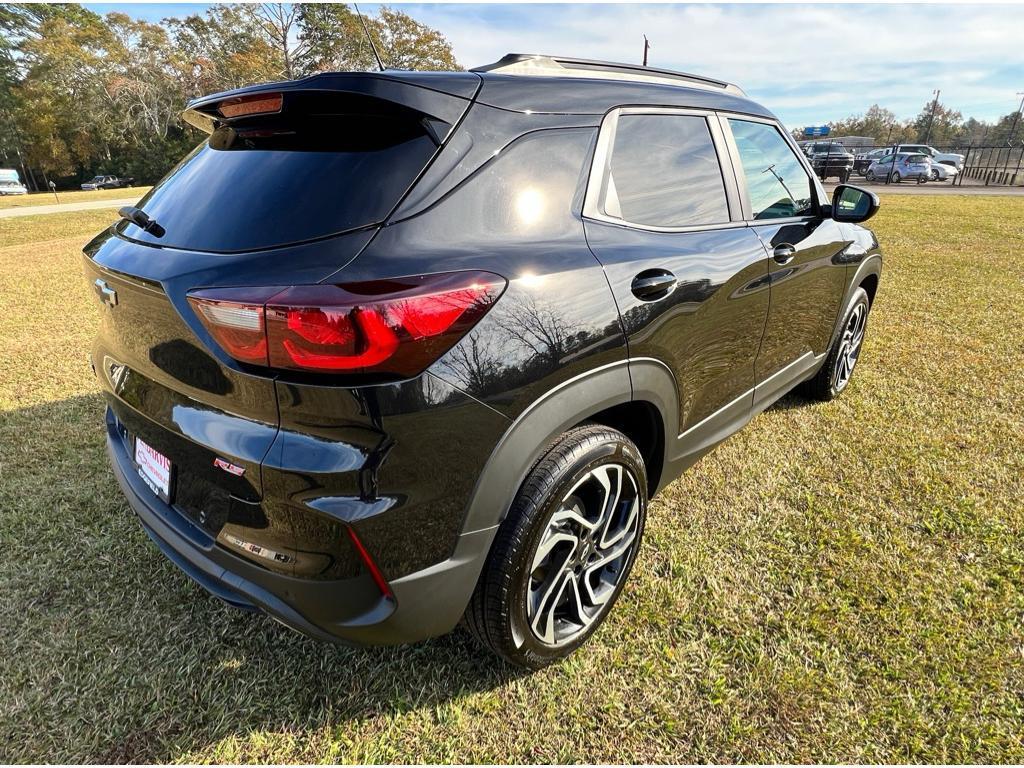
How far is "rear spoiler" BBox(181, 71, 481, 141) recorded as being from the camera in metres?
1.50

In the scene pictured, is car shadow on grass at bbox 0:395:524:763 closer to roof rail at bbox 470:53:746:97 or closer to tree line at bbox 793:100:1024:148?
roof rail at bbox 470:53:746:97

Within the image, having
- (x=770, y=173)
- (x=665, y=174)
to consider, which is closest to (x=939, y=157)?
(x=770, y=173)

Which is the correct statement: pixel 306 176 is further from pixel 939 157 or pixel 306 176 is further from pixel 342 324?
pixel 939 157

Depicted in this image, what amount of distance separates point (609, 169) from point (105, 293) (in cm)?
166

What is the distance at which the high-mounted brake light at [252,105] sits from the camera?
5.31ft

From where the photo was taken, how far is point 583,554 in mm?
1996

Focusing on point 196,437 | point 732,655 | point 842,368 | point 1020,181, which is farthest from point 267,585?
point 1020,181

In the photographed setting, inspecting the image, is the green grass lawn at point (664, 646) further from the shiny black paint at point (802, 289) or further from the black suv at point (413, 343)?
the shiny black paint at point (802, 289)

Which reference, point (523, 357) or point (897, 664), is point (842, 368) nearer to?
point (897, 664)

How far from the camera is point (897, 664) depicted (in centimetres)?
199

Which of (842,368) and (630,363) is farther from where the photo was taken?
(842,368)

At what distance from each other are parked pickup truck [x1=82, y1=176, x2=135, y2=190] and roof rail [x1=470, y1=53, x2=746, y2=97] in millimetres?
58891

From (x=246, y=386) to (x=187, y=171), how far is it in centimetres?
101

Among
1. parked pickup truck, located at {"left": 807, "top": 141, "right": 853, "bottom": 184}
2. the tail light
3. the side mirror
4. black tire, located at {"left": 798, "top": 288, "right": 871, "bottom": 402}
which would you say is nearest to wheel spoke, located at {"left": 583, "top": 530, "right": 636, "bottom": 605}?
the tail light
